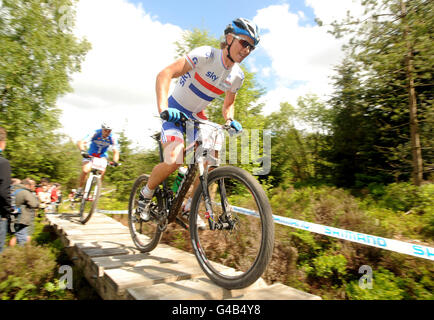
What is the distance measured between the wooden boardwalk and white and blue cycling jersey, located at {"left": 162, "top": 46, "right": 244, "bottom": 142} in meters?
1.45

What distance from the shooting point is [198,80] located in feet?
9.15

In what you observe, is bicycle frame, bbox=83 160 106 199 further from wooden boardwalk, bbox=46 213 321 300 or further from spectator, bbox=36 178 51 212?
spectator, bbox=36 178 51 212

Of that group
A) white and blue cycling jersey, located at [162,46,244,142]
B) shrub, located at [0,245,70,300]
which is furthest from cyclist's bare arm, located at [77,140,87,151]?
white and blue cycling jersey, located at [162,46,244,142]

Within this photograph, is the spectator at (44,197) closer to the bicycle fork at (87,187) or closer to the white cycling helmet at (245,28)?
the bicycle fork at (87,187)

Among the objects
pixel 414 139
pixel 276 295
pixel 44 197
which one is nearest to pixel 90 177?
pixel 44 197

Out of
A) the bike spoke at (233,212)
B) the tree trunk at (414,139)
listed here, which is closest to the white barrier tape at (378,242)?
the bike spoke at (233,212)

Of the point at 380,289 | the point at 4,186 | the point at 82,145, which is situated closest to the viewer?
the point at 380,289

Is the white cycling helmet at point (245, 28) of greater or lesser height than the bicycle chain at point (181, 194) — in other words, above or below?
above

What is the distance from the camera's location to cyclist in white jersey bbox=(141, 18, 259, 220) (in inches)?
98.1

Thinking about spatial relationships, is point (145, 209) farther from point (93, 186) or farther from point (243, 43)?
point (93, 186)

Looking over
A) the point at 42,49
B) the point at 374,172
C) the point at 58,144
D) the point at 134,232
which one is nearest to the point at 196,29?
the point at 42,49

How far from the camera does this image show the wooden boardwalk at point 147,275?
2.13m

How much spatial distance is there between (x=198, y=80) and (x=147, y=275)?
214 centimetres

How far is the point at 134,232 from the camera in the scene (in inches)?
154
